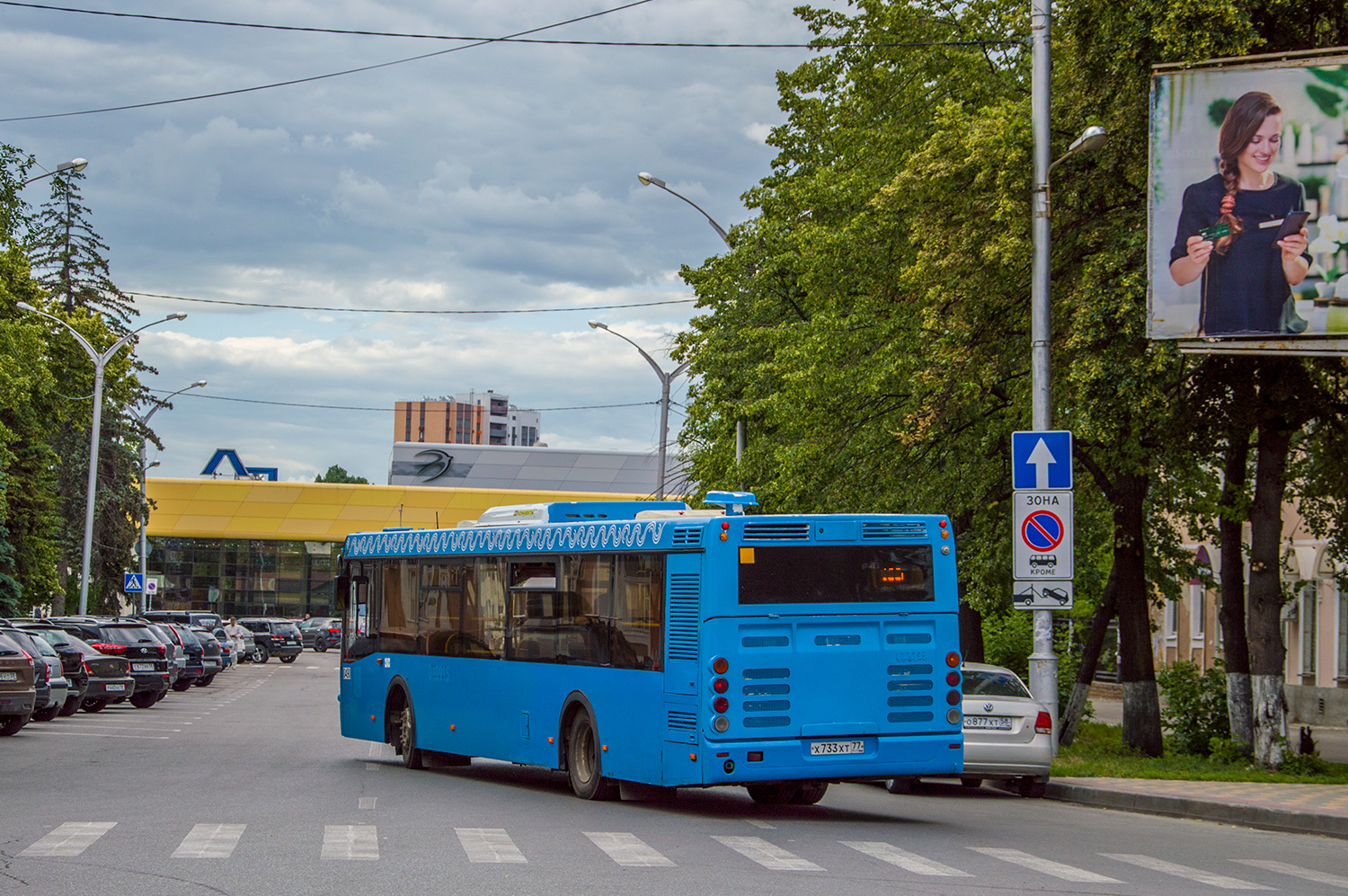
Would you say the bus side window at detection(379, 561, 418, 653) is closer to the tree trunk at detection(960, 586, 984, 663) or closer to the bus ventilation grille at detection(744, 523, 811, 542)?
the bus ventilation grille at detection(744, 523, 811, 542)

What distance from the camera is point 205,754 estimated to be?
21.4 meters

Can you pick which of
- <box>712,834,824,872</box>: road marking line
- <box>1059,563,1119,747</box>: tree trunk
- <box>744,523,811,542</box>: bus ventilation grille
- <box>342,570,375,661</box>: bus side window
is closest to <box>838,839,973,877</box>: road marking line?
<box>712,834,824,872</box>: road marking line

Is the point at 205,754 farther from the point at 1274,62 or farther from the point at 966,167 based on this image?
the point at 1274,62

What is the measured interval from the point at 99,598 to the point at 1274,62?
191 feet

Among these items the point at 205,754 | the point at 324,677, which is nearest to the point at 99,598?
the point at 324,677

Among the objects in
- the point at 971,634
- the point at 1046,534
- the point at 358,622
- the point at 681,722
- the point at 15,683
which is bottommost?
the point at 15,683

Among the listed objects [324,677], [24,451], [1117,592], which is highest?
[24,451]

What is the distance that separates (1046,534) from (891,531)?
5452mm

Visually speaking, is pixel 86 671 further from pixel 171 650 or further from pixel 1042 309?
pixel 1042 309

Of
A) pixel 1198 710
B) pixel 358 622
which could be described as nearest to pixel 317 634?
pixel 358 622

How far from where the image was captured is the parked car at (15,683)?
23.1 m

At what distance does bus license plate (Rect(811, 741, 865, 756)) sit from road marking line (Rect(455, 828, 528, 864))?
2.79 metres

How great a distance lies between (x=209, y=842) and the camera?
11562 mm

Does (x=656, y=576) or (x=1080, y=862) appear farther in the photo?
(x=656, y=576)
